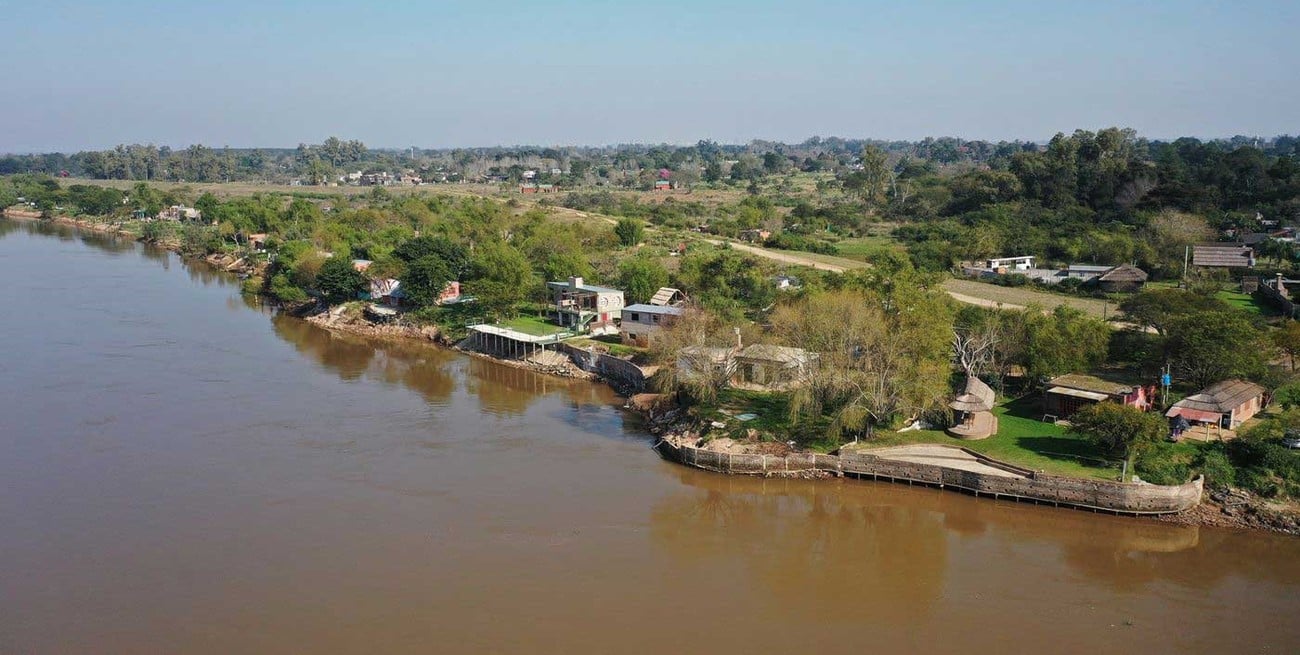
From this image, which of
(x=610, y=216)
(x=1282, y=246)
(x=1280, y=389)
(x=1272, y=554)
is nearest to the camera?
(x=1272, y=554)

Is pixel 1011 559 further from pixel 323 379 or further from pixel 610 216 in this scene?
pixel 610 216

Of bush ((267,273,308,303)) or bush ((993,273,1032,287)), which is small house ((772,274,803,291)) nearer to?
bush ((993,273,1032,287))

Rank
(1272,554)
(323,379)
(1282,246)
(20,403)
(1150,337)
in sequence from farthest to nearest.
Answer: (1282,246)
(323,379)
(20,403)
(1150,337)
(1272,554)

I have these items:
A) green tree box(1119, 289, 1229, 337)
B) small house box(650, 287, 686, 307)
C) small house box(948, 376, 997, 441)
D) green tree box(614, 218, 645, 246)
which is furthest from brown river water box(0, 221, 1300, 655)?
Answer: green tree box(614, 218, 645, 246)

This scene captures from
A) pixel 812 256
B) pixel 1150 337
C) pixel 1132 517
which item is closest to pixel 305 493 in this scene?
pixel 1132 517

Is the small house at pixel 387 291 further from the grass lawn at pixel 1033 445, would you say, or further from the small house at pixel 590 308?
the grass lawn at pixel 1033 445
